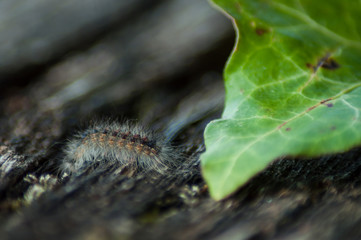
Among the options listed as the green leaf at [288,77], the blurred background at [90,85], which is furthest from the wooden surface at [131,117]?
the green leaf at [288,77]

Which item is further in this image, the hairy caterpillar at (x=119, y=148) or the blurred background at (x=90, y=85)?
the hairy caterpillar at (x=119, y=148)

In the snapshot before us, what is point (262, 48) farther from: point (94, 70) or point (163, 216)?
point (94, 70)

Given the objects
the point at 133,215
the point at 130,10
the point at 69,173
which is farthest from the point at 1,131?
the point at 130,10

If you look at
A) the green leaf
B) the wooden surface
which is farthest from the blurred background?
the green leaf

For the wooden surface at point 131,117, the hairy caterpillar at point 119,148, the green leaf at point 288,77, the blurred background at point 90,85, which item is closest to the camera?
the wooden surface at point 131,117

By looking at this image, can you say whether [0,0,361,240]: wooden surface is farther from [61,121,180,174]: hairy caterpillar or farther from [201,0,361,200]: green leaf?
[201,0,361,200]: green leaf

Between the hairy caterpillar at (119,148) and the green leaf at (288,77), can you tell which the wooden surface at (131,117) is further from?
the green leaf at (288,77)

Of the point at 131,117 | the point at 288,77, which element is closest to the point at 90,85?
the point at 131,117

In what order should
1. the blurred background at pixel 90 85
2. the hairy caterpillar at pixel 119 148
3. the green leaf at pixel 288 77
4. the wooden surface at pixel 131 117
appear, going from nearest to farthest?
1. the wooden surface at pixel 131 117
2. the blurred background at pixel 90 85
3. the green leaf at pixel 288 77
4. the hairy caterpillar at pixel 119 148
